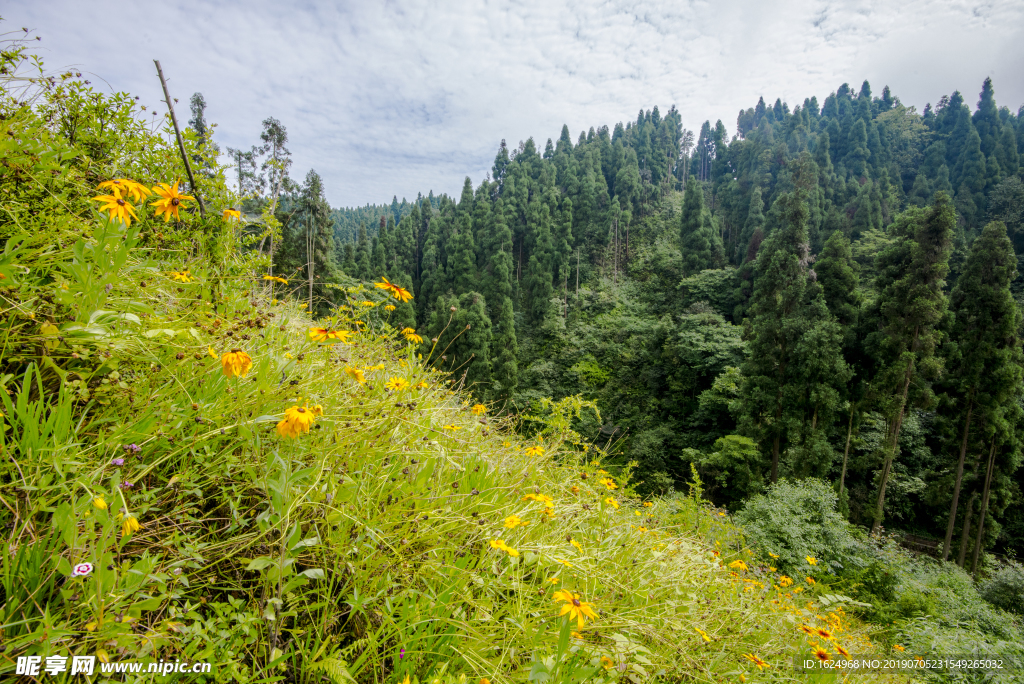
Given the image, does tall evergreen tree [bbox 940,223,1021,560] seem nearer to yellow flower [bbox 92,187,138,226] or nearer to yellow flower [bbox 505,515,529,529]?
yellow flower [bbox 505,515,529,529]

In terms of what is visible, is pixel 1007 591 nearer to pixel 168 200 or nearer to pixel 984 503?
pixel 984 503

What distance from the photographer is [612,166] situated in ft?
132

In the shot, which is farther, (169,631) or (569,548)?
(569,548)

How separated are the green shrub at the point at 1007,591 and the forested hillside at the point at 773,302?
355 cm

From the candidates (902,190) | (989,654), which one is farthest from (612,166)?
(989,654)

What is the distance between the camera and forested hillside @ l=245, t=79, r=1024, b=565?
35.1 feet

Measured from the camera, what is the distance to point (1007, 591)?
7.55 m

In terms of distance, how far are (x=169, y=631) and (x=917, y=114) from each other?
204 ft

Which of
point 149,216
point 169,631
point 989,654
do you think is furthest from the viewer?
point 989,654

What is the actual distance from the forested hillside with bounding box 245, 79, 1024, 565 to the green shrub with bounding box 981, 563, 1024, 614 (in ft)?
11.6

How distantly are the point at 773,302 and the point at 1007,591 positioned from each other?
8373 millimetres

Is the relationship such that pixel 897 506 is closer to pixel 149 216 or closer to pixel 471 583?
pixel 471 583

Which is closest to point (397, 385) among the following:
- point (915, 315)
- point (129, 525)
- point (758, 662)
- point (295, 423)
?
point (295, 423)

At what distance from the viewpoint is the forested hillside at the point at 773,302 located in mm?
10695
